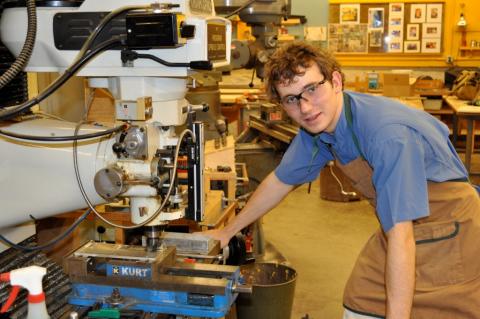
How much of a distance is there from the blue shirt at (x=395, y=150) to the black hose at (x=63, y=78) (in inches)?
25.7

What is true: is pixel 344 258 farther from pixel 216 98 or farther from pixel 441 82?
pixel 441 82

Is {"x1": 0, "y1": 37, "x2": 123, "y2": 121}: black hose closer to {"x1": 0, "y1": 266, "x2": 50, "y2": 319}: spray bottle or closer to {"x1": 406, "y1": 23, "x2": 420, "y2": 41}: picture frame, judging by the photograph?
{"x1": 0, "y1": 266, "x2": 50, "y2": 319}: spray bottle

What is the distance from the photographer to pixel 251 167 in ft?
10.5

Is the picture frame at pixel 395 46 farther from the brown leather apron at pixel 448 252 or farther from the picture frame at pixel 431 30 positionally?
the brown leather apron at pixel 448 252

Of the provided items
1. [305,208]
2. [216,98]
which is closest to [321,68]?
[216,98]

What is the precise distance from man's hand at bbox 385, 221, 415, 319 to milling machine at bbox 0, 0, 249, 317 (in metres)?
0.37

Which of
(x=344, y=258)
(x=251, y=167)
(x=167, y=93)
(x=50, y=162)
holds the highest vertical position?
(x=167, y=93)

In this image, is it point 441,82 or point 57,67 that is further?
point 441,82

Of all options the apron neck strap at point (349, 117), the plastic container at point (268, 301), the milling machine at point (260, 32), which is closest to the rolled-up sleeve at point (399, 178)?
the apron neck strap at point (349, 117)

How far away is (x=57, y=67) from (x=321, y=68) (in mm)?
657

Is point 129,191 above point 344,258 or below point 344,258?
above

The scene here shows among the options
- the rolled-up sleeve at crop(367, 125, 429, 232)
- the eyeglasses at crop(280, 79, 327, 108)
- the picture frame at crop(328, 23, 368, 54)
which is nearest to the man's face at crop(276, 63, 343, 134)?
the eyeglasses at crop(280, 79, 327, 108)

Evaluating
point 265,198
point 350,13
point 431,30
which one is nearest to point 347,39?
point 350,13

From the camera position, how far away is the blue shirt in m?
1.28
